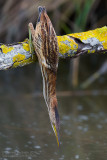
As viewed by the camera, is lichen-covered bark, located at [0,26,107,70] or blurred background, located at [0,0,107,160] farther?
blurred background, located at [0,0,107,160]

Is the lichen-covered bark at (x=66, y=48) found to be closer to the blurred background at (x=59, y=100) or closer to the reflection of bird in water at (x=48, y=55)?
the reflection of bird in water at (x=48, y=55)

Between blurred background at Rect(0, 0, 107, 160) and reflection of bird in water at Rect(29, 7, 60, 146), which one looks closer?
reflection of bird in water at Rect(29, 7, 60, 146)

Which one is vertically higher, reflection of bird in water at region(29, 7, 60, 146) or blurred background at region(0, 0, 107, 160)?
blurred background at region(0, 0, 107, 160)

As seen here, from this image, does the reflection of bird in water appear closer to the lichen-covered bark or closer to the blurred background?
the lichen-covered bark

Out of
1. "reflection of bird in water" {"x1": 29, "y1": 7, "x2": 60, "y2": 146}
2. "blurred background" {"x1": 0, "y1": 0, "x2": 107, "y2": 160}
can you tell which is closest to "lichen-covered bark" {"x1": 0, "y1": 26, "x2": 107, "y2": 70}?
"reflection of bird in water" {"x1": 29, "y1": 7, "x2": 60, "y2": 146}

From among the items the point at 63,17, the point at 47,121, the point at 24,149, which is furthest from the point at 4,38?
the point at 24,149


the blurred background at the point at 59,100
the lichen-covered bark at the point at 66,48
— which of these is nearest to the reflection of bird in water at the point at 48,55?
the lichen-covered bark at the point at 66,48

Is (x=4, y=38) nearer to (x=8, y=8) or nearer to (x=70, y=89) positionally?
(x=8, y=8)
